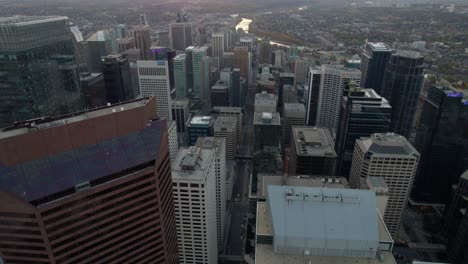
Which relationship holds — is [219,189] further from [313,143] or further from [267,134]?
[267,134]

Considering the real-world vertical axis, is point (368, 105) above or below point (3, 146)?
below

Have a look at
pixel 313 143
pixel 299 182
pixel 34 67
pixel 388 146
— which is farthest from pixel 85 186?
pixel 313 143

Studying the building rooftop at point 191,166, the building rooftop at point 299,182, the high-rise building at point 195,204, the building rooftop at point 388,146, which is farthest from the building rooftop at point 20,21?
the building rooftop at point 388,146

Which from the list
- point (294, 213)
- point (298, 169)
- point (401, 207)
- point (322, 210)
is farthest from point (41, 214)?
point (401, 207)

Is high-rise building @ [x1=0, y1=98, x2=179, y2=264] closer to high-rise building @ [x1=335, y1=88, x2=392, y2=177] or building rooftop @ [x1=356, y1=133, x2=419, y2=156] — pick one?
building rooftop @ [x1=356, y1=133, x2=419, y2=156]

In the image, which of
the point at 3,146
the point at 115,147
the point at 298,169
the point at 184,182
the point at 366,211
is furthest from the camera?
the point at 298,169

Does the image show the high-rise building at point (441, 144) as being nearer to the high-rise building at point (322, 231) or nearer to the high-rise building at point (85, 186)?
the high-rise building at point (322, 231)

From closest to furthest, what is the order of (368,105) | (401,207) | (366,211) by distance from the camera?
1. (366,211)
2. (401,207)
3. (368,105)

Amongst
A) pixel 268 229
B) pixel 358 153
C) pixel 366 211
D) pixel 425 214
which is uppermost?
pixel 366 211

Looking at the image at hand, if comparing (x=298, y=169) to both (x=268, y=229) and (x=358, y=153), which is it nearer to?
(x=358, y=153)
